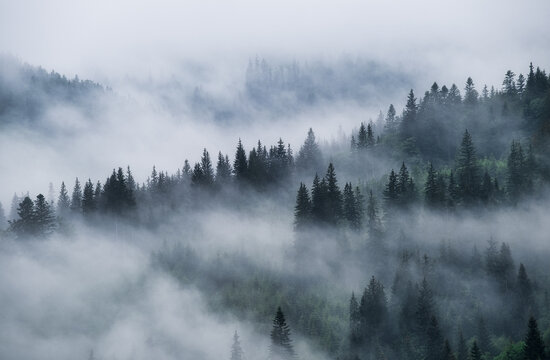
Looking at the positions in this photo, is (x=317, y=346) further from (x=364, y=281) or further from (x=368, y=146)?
(x=368, y=146)

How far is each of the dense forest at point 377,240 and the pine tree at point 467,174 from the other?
0.28 metres

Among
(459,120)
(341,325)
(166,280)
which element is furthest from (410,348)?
(459,120)

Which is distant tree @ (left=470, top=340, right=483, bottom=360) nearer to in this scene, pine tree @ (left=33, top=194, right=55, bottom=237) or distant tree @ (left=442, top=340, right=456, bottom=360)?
distant tree @ (left=442, top=340, right=456, bottom=360)

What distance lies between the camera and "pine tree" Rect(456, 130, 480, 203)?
364 feet

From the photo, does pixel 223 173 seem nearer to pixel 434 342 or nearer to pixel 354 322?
pixel 354 322

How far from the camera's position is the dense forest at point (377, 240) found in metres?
89.2

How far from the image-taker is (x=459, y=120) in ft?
512

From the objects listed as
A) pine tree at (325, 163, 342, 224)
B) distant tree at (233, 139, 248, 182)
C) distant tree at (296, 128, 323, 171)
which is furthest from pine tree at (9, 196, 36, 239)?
distant tree at (296, 128, 323, 171)

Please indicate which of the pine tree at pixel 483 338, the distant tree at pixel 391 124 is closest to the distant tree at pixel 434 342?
the pine tree at pixel 483 338

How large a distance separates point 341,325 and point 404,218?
27.3m

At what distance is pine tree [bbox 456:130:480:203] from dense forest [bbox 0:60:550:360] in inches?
11.2

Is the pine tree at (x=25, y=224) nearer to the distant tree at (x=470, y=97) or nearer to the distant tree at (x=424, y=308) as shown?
the distant tree at (x=424, y=308)

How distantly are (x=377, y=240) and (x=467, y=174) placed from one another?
24315 mm

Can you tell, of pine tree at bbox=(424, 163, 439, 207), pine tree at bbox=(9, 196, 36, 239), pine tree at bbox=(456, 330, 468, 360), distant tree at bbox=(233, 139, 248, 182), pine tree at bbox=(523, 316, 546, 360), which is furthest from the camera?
distant tree at bbox=(233, 139, 248, 182)
